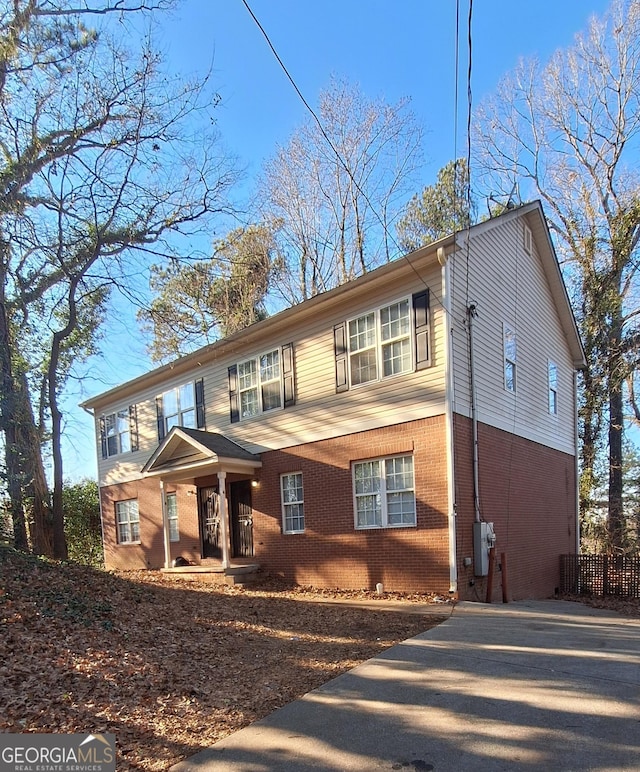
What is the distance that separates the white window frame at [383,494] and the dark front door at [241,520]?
130 inches

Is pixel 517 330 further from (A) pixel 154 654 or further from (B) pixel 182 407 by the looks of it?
(A) pixel 154 654

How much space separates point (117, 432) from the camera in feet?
56.6

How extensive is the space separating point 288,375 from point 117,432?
8.58m

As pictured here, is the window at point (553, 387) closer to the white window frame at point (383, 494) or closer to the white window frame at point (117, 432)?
the white window frame at point (383, 494)

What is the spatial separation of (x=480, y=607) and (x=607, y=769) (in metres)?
5.09

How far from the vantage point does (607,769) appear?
10.1ft

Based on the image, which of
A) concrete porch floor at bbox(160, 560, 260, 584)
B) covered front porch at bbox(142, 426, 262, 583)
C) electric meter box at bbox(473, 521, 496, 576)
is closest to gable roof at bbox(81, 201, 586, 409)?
covered front porch at bbox(142, 426, 262, 583)

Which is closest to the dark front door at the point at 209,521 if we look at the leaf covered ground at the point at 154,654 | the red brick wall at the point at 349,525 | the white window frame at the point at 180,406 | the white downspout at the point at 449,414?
the red brick wall at the point at 349,525

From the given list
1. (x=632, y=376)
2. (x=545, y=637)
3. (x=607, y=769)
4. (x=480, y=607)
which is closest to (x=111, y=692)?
(x=607, y=769)

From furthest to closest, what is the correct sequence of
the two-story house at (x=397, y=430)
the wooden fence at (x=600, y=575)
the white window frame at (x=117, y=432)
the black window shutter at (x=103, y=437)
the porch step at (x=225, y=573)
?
1. the black window shutter at (x=103, y=437)
2. the white window frame at (x=117, y=432)
3. the wooden fence at (x=600, y=575)
4. the porch step at (x=225, y=573)
5. the two-story house at (x=397, y=430)

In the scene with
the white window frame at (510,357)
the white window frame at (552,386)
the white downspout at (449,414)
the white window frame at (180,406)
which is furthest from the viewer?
the white window frame at (180,406)

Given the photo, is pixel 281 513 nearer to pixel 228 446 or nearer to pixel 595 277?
pixel 228 446

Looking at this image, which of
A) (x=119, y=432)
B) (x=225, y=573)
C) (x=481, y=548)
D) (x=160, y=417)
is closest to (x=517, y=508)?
(x=481, y=548)

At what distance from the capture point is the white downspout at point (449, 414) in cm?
848
